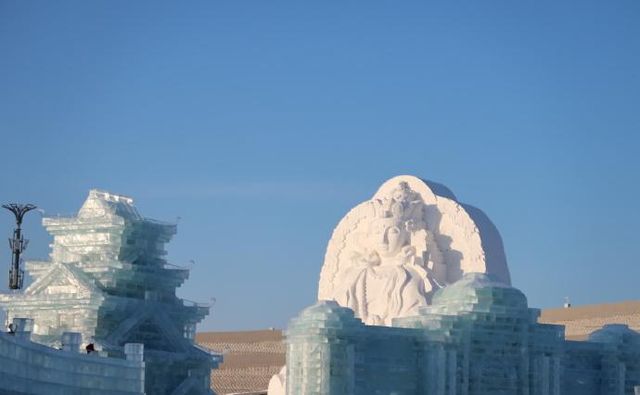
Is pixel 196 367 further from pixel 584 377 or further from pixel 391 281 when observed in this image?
pixel 584 377

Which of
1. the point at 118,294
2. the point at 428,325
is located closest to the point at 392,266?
the point at 428,325

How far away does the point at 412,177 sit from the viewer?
70.5 metres

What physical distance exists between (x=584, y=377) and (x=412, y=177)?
10248 millimetres

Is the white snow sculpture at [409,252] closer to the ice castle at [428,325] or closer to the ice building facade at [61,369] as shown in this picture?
the ice castle at [428,325]

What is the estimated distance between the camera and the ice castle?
62281 millimetres

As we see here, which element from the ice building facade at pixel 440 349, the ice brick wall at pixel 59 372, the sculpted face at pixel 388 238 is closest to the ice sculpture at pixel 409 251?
the sculpted face at pixel 388 238

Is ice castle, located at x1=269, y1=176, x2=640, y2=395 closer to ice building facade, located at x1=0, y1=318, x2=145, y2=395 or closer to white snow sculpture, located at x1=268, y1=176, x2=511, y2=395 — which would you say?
white snow sculpture, located at x1=268, y1=176, x2=511, y2=395

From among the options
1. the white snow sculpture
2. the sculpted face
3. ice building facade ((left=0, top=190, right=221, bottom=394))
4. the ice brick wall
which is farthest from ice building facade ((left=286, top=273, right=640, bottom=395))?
the ice brick wall

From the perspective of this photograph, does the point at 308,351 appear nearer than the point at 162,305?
Yes

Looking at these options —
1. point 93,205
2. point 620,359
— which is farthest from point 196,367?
point 620,359

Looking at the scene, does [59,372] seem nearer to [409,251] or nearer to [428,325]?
[428,325]

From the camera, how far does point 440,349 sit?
63.3m

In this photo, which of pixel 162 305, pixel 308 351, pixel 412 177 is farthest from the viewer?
pixel 412 177

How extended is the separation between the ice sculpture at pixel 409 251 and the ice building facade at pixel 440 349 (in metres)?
2.57
